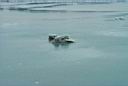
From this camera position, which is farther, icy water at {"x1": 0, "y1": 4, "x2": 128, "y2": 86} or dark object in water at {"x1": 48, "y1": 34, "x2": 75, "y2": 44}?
dark object in water at {"x1": 48, "y1": 34, "x2": 75, "y2": 44}

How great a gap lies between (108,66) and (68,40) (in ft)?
9.25

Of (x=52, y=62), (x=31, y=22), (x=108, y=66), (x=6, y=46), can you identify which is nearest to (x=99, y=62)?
(x=108, y=66)

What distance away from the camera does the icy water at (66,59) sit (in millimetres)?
5805

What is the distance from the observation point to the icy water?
5.80 m

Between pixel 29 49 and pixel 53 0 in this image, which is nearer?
pixel 29 49

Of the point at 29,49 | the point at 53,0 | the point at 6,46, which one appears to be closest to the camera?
the point at 29,49

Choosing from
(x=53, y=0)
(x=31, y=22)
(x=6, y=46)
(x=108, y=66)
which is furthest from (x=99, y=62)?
(x=53, y=0)

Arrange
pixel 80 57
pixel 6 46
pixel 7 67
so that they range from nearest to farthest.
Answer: pixel 7 67, pixel 80 57, pixel 6 46

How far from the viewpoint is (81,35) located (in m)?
10.5

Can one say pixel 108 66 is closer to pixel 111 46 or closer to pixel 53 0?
pixel 111 46

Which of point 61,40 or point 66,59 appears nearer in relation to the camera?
point 66,59

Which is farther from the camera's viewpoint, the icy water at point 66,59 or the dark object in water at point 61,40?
the dark object in water at point 61,40

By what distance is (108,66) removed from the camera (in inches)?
261

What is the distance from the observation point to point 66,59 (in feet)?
23.8
